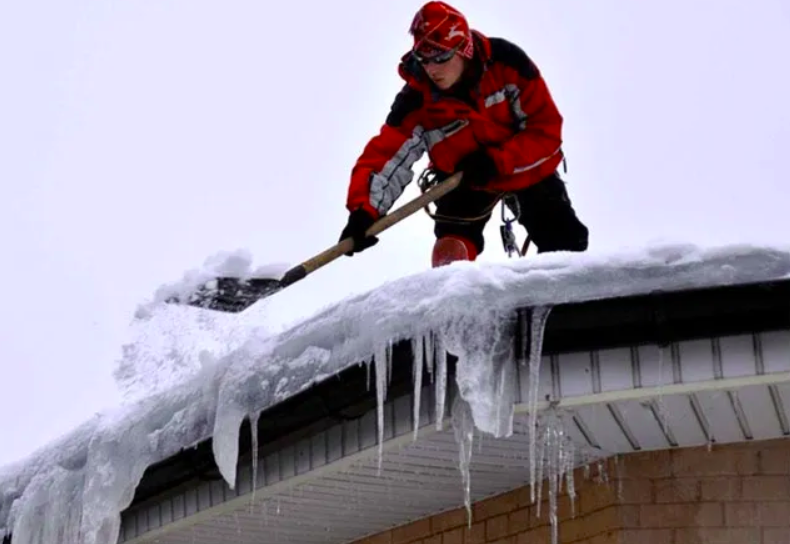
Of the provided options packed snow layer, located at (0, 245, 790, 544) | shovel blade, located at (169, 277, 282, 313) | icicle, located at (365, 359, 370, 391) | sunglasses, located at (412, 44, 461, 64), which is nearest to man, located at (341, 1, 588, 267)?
sunglasses, located at (412, 44, 461, 64)

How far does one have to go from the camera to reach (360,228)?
584 cm

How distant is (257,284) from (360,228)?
500 mm

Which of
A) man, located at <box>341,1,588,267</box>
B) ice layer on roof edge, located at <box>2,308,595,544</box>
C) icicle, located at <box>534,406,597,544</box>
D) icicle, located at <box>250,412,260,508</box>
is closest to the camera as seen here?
ice layer on roof edge, located at <box>2,308,595,544</box>

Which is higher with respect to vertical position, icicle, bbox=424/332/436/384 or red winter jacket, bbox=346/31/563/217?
red winter jacket, bbox=346/31/563/217

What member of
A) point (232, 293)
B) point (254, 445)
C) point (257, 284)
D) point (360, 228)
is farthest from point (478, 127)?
point (254, 445)

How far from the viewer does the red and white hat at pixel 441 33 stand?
5.63 meters

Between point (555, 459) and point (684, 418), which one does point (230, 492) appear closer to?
point (555, 459)

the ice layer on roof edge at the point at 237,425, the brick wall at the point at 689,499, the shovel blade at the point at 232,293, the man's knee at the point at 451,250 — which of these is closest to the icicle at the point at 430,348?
the ice layer on roof edge at the point at 237,425

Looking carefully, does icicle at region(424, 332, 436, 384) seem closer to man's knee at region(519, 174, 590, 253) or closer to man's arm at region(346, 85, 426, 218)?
man's arm at region(346, 85, 426, 218)

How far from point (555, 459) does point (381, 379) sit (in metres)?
0.68

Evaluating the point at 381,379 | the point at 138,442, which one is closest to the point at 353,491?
the point at 138,442

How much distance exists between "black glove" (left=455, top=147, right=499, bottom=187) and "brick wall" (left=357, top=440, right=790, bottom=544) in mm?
1657

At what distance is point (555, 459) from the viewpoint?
4.43 metres

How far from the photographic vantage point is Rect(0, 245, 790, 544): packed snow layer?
12.6 feet
